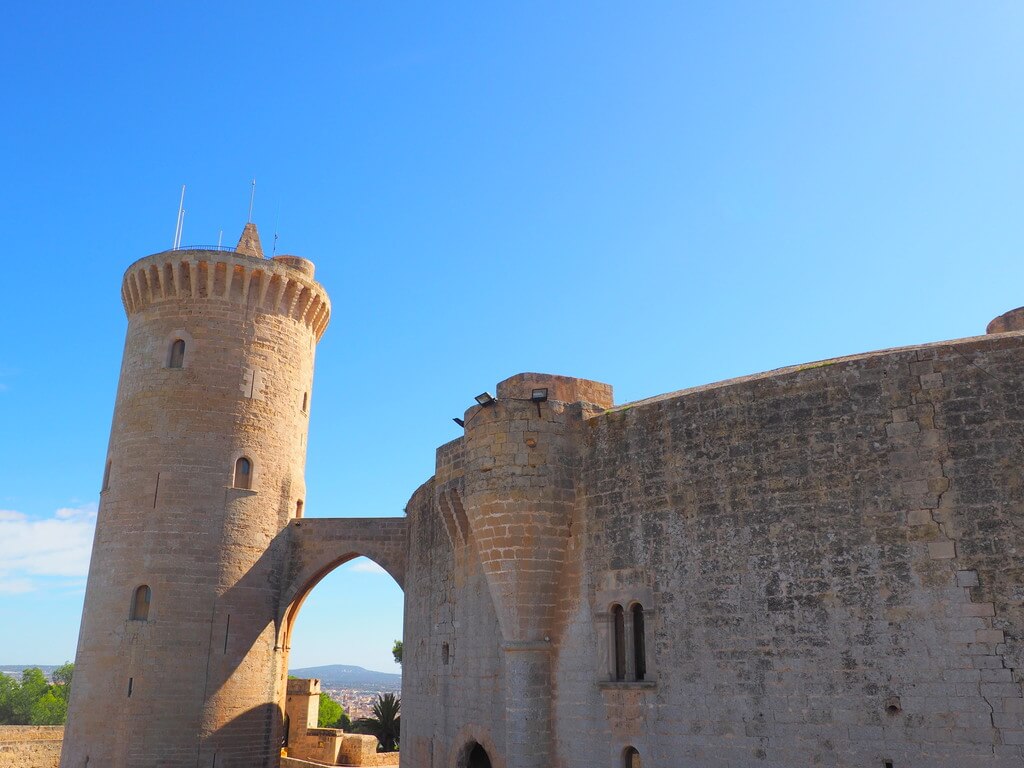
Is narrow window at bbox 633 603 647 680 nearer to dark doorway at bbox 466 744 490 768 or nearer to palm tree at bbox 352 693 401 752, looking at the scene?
dark doorway at bbox 466 744 490 768

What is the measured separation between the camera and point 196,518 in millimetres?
19781

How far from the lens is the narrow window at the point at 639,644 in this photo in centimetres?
1075

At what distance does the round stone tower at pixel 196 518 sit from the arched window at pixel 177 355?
0.05m

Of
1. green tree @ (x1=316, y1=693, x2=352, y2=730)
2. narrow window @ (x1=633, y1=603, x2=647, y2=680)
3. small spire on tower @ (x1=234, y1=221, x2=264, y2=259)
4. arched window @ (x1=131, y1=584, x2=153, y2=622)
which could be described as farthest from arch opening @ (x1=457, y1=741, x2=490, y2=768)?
green tree @ (x1=316, y1=693, x2=352, y2=730)

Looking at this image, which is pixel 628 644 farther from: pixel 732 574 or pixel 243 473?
pixel 243 473

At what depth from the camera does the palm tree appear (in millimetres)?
28592

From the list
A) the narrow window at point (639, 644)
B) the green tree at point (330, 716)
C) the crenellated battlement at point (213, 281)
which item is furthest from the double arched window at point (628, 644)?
the green tree at point (330, 716)

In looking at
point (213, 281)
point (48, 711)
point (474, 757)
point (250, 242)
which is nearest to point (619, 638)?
point (474, 757)

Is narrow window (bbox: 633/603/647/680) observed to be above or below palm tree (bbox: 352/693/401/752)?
above

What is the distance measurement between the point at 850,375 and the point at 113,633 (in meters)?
16.7

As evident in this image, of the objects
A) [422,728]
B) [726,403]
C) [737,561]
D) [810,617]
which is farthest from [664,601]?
[422,728]

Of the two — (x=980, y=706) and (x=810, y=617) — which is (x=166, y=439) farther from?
(x=980, y=706)

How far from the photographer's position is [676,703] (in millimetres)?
10188

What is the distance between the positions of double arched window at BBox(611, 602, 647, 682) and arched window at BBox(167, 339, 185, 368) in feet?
46.2
